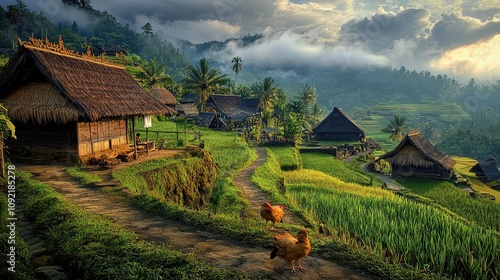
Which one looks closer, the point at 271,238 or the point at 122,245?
the point at 122,245

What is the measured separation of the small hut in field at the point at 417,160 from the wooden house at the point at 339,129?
18.6m

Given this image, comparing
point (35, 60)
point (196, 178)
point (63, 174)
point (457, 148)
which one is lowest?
point (457, 148)

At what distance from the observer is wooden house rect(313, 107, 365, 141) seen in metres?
46.5

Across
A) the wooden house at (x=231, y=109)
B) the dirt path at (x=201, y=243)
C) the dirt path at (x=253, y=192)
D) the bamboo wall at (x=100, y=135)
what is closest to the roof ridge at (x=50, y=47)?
the bamboo wall at (x=100, y=135)

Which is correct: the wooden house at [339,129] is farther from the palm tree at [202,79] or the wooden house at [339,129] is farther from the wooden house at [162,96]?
the wooden house at [162,96]

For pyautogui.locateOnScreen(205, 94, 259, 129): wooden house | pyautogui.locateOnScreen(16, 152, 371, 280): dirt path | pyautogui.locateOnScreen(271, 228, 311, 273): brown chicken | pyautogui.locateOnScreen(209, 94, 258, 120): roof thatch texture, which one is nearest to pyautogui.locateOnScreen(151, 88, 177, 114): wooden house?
pyautogui.locateOnScreen(209, 94, 258, 120): roof thatch texture

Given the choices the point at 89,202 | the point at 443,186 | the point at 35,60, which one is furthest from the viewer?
the point at 443,186

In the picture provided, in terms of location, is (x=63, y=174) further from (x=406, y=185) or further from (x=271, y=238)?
(x=406, y=185)

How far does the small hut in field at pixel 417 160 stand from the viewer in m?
25.9

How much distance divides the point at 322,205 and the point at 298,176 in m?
9.14

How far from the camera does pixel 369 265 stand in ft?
16.1

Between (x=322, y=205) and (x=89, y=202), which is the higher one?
(x=89, y=202)

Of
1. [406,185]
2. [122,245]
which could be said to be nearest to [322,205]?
[122,245]

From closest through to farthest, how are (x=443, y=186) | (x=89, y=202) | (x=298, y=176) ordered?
(x=89, y=202)
(x=298, y=176)
(x=443, y=186)
